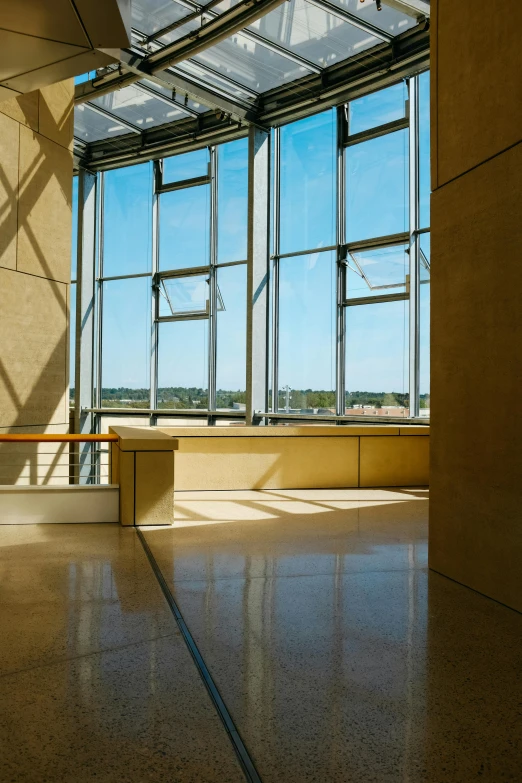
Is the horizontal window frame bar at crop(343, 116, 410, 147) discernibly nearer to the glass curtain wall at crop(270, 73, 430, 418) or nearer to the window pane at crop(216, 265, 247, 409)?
the glass curtain wall at crop(270, 73, 430, 418)

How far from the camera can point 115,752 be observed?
2705 millimetres

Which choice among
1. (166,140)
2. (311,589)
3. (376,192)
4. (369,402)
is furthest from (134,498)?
(166,140)

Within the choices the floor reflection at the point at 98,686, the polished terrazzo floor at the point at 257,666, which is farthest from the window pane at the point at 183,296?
the floor reflection at the point at 98,686

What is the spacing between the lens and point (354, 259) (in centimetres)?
1433

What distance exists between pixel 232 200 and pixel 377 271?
180 inches

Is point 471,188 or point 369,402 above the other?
point 471,188

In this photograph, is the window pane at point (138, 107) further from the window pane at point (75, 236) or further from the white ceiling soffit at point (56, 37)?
the white ceiling soffit at point (56, 37)

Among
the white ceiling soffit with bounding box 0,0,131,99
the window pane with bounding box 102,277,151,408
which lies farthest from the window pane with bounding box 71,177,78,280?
the white ceiling soffit with bounding box 0,0,131,99

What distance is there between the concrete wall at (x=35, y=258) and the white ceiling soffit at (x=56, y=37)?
432cm

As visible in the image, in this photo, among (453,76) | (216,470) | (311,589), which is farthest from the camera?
(216,470)

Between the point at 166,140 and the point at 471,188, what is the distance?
13.2m

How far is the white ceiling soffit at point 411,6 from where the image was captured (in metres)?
11.1

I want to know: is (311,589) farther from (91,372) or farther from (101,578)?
(91,372)

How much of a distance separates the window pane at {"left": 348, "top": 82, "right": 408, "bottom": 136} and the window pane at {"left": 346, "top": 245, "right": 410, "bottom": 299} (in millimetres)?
2494
